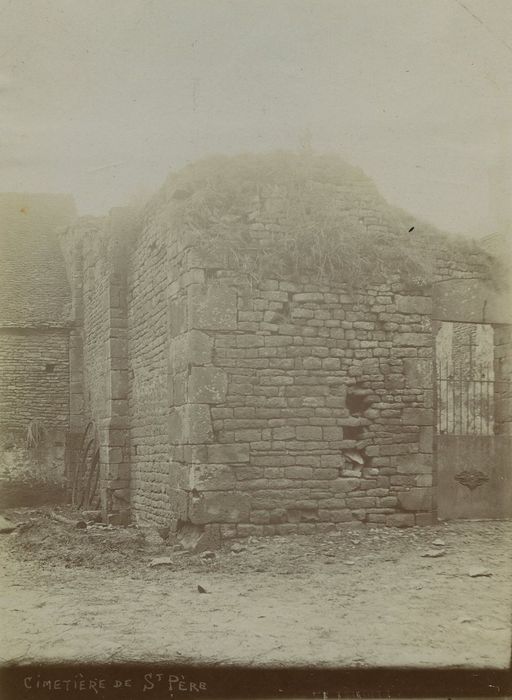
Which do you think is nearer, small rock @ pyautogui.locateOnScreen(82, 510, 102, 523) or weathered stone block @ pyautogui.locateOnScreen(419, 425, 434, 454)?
weathered stone block @ pyautogui.locateOnScreen(419, 425, 434, 454)

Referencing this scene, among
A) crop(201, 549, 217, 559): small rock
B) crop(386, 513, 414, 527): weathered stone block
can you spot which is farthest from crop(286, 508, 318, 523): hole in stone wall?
crop(201, 549, 217, 559): small rock

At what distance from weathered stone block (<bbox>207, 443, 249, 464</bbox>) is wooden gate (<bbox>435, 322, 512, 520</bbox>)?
2640 mm

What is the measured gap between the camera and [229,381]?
→ 26.9 feet

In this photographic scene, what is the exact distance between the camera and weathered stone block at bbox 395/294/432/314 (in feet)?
29.1

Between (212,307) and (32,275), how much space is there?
10340 mm

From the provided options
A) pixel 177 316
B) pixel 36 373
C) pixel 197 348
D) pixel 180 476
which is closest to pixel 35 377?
pixel 36 373

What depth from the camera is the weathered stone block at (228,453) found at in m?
8.09

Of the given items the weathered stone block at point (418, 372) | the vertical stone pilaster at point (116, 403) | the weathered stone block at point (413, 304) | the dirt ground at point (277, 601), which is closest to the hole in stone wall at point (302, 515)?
the dirt ground at point (277, 601)

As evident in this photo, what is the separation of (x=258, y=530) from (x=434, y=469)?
2.42 metres

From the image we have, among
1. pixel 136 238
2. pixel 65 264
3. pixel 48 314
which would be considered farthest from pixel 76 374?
pixel 136 238

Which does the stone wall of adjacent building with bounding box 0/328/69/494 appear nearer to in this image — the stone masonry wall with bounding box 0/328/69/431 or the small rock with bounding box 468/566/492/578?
the stone masonry wall with bounding box 0/328/69/431

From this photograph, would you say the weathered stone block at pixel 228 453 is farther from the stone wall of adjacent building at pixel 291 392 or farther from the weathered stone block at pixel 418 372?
the weathered stone block at pixel 418 372

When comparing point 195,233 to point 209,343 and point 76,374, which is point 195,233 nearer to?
point 209,343

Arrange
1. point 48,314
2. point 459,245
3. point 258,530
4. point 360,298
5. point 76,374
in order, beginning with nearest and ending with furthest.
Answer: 1. point 258,530
2. point 360,298
3. point 459,245
4. point 76,374
5. point 48,314
